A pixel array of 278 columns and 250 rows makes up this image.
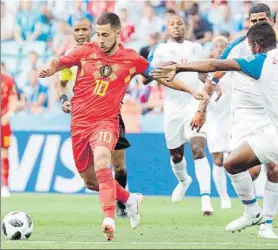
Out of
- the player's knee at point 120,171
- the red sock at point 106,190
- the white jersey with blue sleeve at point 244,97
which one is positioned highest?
the white jersey with blue sleeve at point 244,97

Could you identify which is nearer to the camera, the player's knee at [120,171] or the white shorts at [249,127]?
the white shorts at [249,127]

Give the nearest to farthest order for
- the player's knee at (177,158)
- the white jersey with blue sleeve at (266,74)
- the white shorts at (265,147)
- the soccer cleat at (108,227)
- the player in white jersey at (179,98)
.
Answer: the soccer cleat at (108,227)
the white jersey with blue sleeve at (266,74)
the white shorts at (265,147)
the player in white jersey at (179,98)
the player's knee at (177,158)

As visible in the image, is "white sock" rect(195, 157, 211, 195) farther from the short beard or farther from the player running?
the player running

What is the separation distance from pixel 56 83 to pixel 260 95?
32.5ft

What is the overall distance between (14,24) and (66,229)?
434 inches

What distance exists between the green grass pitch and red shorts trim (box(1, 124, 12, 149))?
0.92 m

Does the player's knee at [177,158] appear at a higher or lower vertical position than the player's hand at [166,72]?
lower

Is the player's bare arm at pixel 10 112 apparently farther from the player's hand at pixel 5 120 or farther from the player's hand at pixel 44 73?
the player's hand at pixel 44 73

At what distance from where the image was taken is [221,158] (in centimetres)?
1530

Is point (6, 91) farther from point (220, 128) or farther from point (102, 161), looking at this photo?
point (102, 161)

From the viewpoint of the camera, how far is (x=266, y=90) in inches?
355

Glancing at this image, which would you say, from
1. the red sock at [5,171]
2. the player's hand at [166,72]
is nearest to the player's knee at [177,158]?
the red sock at [5,171]

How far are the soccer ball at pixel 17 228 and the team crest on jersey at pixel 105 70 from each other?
163 centimetres

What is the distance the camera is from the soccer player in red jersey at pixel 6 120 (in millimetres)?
17219
